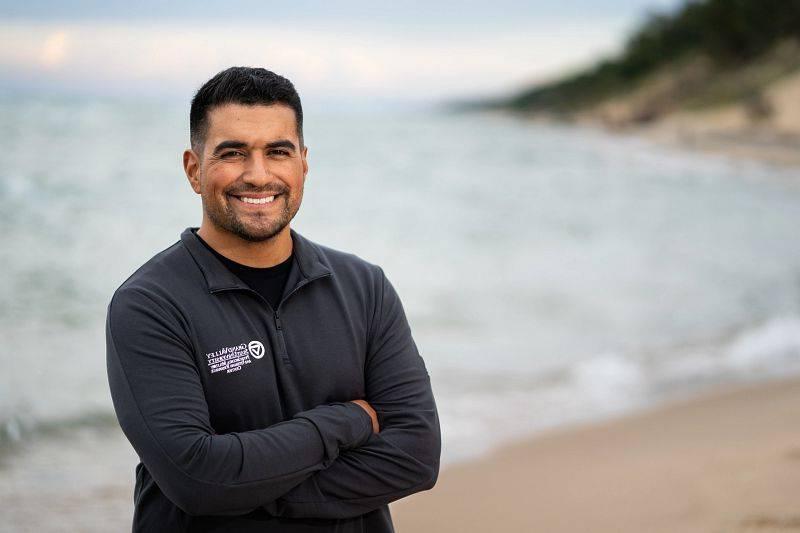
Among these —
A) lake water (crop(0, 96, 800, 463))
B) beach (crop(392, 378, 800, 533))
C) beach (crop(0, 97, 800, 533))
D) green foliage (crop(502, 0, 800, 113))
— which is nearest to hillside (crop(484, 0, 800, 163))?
green foliage (crop(502, 0, 800, 113))

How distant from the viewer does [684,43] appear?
96125 millimetres

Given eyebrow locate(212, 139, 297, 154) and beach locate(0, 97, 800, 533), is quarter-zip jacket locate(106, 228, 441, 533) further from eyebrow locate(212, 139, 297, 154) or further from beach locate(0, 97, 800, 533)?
beach locate(0, 97, 800, 533)

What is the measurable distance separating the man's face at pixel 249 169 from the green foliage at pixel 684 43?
73.9m

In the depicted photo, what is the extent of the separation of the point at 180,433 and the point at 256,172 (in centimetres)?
Result: 63

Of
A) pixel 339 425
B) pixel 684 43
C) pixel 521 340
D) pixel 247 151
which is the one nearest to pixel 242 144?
pixel 247 151

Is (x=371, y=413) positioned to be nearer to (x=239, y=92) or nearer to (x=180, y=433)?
(x=180, y=433)

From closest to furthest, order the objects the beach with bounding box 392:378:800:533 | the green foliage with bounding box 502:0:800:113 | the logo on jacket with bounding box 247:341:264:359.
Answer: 1. the logo on jacket with bounding box 247:341:264:359
2. the beach with bounding box 392:378:800:533
3. the green foliage with bounding box 502:0:800:113

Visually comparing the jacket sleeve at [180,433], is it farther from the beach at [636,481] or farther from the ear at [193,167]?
the beach at [636,481]

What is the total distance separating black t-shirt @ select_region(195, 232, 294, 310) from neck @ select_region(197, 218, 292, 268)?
1 cm

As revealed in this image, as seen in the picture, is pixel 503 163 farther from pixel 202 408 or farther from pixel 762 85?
pixel 202 408

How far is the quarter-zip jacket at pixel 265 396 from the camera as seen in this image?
209cm

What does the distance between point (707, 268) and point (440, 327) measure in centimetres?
495

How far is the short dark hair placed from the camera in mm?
2246

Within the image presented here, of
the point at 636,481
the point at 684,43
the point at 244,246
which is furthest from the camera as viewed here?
the point at 684,43
